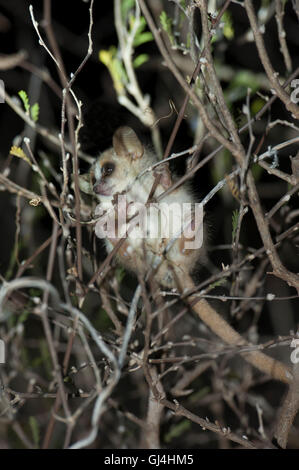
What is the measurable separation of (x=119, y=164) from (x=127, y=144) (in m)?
0.09

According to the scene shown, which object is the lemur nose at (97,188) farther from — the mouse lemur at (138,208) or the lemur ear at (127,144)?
the lemur ear at (127,144)

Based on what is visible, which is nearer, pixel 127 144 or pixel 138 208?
pixel 138 208

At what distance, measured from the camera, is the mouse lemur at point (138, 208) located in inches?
75.5

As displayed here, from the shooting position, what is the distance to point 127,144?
7.17ft

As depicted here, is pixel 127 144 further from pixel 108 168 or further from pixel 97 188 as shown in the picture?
pixel 97 188

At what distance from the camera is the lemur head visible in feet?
7.11

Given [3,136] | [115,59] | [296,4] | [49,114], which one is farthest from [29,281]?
[3,136]

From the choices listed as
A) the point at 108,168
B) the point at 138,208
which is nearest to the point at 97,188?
the point at 108,168

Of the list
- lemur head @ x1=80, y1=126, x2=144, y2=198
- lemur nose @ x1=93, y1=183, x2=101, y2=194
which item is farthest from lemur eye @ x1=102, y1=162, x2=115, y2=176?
lemur nose @ x1=93, y1=183, x2=101, y2=194

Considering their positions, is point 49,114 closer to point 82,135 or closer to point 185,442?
point 82,135

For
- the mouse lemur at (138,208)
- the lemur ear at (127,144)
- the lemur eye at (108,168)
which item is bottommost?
the mouse lemur at (138,208)

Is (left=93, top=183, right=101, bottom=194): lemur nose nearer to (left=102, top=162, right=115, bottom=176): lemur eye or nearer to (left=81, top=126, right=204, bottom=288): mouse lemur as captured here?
(left=81, top=126, right=204, bottom=288): mouse lemur

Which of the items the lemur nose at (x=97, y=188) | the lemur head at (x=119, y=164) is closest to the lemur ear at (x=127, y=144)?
the lemur head at (x=119, y=164)
